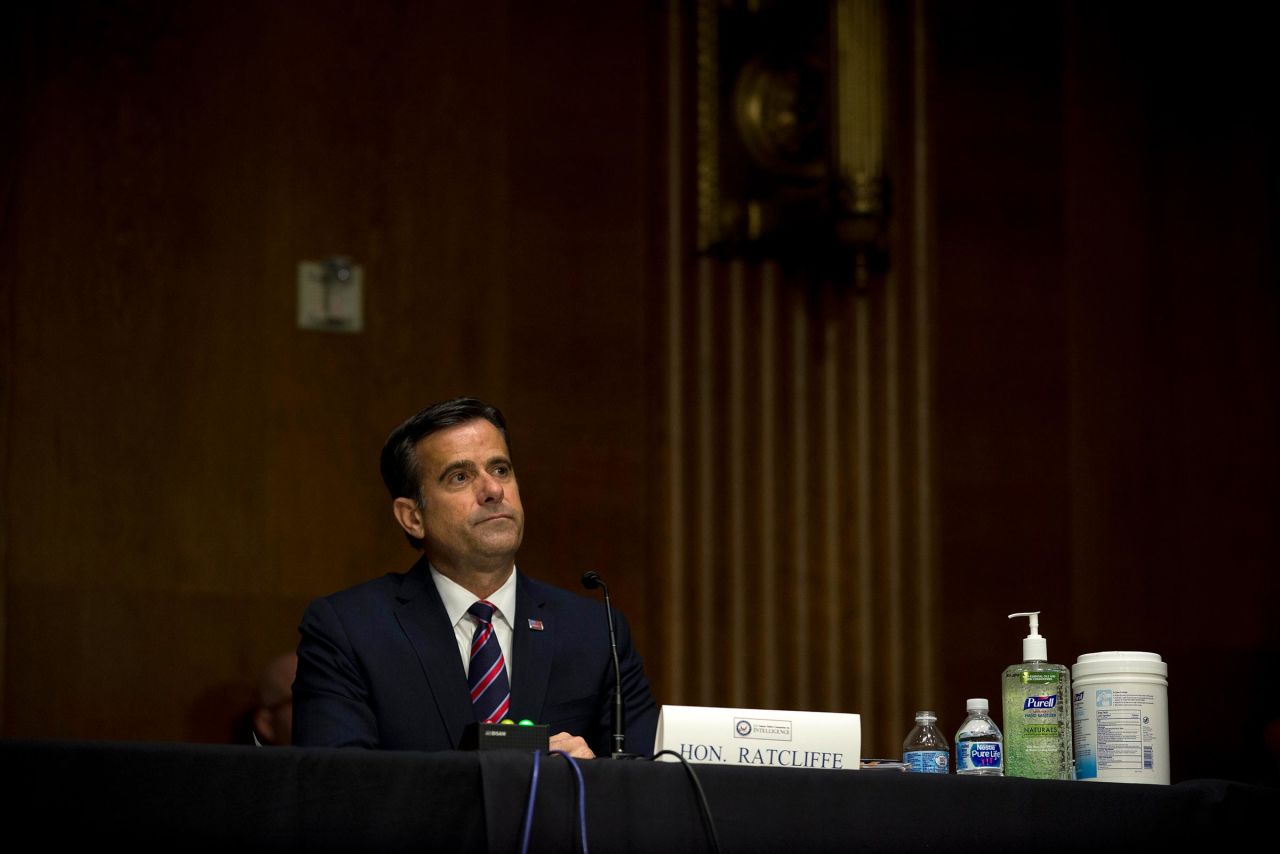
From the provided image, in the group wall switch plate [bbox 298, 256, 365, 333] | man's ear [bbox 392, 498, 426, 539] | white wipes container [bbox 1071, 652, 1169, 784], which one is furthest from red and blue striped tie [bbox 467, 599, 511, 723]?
wall switch plate [bbox 298, 256, 365, 333]

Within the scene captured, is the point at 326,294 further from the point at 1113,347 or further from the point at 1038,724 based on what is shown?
the point at 1038,724

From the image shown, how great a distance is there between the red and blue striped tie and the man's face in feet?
0.37

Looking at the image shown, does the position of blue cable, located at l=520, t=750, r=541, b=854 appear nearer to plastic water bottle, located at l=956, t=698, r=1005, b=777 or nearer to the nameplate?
the nameplate

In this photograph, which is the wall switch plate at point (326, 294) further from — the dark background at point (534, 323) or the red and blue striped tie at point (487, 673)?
the red and blue striped tie at point (487, 673)

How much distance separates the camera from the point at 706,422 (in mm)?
5117

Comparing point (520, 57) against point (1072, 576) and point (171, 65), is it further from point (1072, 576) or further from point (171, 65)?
point (1072, 576)

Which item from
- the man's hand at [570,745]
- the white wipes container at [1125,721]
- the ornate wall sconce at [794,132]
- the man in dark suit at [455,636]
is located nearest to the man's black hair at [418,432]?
the man in dark suit at [455,636]

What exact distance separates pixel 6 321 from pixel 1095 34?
340cm

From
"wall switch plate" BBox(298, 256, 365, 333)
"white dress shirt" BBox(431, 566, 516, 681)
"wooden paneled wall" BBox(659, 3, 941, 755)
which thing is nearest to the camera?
"white dress shirt" BBox(431, 566, 516, 681)

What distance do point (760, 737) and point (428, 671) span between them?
0.82m

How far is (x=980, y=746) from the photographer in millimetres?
2787

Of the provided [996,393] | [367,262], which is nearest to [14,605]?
[367,262]

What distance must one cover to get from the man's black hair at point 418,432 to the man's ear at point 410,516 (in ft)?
0.03

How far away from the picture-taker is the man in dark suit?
312cm
